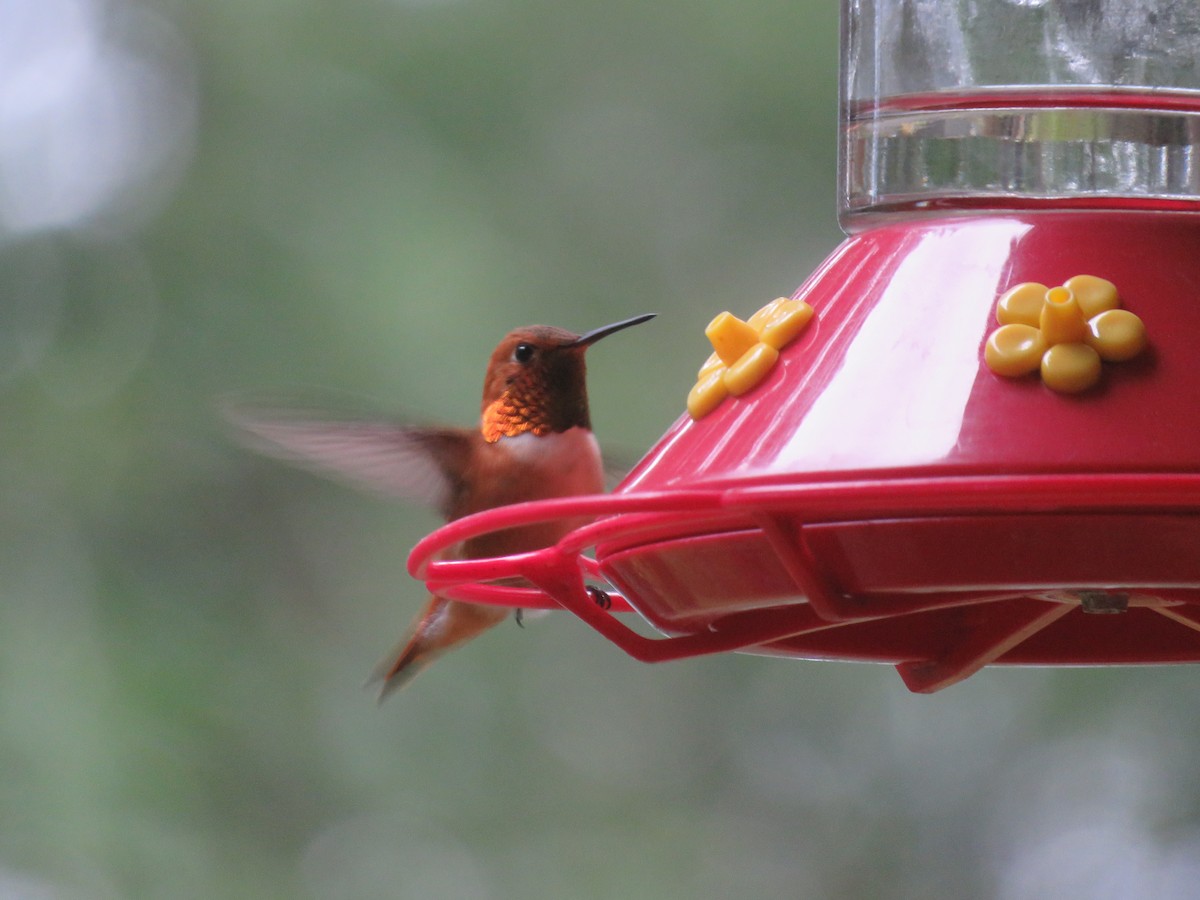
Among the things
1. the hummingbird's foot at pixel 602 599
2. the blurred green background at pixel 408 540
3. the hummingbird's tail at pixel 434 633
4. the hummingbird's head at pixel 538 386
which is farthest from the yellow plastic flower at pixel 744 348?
the blurred green background at pixel 408 540

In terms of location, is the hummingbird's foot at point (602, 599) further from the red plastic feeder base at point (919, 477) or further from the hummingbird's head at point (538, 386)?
the hummingbird's head at point (538, 386)

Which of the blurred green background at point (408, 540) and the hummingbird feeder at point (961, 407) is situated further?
the blurred green background at point (408, 540)

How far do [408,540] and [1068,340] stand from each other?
3900 millimetres

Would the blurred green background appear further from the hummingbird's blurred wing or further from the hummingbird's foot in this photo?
the hummingbird's foot

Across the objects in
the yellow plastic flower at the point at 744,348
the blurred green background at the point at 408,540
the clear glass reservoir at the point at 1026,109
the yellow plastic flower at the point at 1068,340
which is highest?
the clear glass reservoir at the point at 1026,109

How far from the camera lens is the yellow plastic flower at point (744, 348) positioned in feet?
5.09

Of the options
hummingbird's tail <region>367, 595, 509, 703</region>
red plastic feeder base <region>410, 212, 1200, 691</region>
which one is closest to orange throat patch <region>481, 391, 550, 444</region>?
hummingbird's tail <region>367, 595, 509, 703</region>

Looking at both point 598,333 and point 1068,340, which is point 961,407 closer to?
point 1068,340

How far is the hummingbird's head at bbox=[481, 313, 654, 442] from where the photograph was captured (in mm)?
2918

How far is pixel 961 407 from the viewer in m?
1.32

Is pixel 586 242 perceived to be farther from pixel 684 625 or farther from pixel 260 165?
pixel 684 625

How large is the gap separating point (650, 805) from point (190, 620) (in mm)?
1508

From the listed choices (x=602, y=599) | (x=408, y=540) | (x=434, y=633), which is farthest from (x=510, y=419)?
(x=408, y=540)

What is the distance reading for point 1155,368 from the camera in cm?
132
